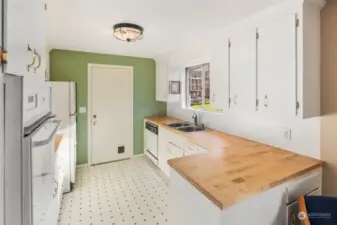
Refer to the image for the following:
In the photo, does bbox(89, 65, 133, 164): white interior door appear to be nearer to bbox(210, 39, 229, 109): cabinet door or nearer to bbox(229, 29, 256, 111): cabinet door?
bbox(210, 39, 229, 109): cabinet door

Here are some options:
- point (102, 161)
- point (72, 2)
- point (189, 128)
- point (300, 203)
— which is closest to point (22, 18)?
point (72, 2)

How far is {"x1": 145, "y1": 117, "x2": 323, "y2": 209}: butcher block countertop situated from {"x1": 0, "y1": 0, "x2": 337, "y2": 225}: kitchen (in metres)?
0.01

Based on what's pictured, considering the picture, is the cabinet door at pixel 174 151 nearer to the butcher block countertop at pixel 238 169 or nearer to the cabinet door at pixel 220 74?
the butcher block countertop at pixel 238 169

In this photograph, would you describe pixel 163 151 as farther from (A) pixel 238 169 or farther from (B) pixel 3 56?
(B) pixel 3 56

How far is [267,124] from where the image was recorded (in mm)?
2203

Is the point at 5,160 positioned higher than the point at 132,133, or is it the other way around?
the point at 5,160

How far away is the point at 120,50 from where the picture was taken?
3723 mm

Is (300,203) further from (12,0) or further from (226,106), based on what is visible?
(12,0)

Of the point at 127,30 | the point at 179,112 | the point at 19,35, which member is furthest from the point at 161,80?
the point at 19,35

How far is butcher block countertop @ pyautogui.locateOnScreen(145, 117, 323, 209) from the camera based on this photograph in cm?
116

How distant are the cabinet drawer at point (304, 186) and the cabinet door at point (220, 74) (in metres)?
1.09

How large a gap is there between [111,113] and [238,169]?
321cm

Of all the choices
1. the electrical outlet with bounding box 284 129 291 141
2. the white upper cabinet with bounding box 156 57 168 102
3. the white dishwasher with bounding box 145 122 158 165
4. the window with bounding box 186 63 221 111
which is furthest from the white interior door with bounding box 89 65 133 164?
the electrical outlet with bounding box 284 129 291 141

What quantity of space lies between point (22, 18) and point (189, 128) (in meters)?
2.81
